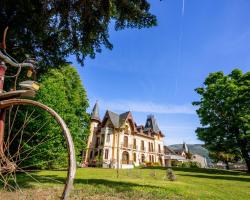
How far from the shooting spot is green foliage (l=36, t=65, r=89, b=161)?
53.3 ft

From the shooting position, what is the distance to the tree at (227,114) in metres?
21.5

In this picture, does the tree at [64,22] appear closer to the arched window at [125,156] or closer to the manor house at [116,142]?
the manor house at [116,142]

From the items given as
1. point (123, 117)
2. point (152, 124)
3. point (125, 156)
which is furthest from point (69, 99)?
point (152, 124)

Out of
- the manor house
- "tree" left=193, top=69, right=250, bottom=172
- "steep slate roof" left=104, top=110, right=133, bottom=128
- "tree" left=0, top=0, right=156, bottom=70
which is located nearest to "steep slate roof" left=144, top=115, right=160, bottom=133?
the manor house

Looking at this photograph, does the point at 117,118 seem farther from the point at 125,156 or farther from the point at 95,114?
the point at 125,156

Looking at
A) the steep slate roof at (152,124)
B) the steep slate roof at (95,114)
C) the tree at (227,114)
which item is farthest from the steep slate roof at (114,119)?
the tree at (227,114)

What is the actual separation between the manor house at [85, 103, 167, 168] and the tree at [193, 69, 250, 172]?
17278 mm

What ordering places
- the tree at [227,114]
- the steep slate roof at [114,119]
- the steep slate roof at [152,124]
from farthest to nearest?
the steep slate roof at [152,124], the steep slate roof at [114,119], the tree at [227,114]

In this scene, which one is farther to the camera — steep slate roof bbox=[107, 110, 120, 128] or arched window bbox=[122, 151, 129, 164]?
arched window bbox=[122, 151, 129, 164]

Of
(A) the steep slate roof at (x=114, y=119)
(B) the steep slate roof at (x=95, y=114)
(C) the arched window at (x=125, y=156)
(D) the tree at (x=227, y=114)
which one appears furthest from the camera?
(B) the steep slate roof at (x=95, y=114)

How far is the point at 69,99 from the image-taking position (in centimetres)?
2214

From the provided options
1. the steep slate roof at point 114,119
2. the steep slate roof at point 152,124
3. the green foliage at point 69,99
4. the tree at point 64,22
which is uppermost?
the steep slate roof at point 152,124

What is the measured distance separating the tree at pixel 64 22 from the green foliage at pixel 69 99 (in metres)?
6.33

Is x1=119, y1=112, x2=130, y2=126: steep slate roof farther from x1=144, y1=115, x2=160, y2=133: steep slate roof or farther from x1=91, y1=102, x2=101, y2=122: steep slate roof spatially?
x1=144, y1=115, x2=160, y2=133: steep slate roof
